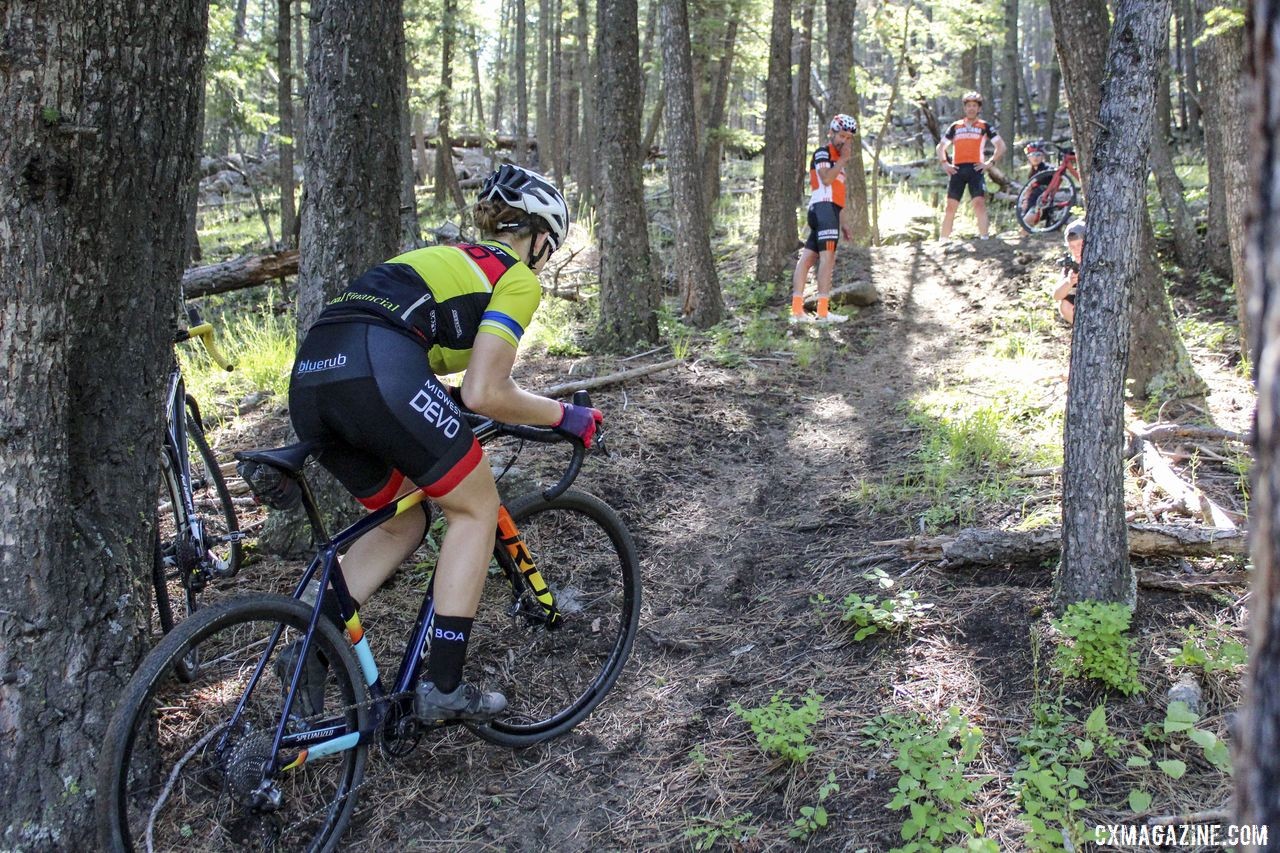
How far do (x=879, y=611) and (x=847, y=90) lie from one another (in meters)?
11.3

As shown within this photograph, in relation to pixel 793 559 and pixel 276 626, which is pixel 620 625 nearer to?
pixel 793 559

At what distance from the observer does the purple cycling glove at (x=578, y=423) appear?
3.42 meters

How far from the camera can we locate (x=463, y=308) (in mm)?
3133

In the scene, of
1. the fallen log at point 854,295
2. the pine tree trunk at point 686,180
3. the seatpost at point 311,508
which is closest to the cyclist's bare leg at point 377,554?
the seatpost at point 311,508

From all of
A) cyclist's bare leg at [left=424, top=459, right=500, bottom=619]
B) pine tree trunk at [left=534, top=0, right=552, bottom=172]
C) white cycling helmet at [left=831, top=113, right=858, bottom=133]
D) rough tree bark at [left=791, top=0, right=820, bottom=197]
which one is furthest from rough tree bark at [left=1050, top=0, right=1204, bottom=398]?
pine tree trunk at [left=534, top=0, right=552, bottom=172]

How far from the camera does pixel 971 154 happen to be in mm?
12422

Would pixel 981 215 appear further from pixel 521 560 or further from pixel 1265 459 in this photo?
pixel 1265 459

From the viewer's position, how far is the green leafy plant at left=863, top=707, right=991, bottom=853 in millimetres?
2691

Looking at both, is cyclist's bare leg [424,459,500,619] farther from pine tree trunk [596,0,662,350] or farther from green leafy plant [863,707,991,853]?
pine tree trunk [596,0,662,350]

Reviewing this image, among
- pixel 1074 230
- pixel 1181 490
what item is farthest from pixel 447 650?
pixel 1074 230

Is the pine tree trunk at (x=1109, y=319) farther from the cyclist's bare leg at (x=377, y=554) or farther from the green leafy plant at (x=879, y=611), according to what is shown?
Answer: the cyclist's bare leg at (x=377, y=554)

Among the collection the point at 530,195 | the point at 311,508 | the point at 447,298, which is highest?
the point at 530,195

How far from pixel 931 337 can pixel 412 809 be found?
7.96 metres

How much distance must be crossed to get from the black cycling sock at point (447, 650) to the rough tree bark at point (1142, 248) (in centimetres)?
498
